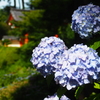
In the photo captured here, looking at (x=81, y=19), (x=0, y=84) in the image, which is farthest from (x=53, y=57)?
(x=0, y=84)

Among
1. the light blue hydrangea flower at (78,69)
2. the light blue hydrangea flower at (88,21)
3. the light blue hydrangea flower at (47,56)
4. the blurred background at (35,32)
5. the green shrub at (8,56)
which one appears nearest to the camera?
the light blue hydrangea flower at (78,69)

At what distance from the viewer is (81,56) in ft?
4.66

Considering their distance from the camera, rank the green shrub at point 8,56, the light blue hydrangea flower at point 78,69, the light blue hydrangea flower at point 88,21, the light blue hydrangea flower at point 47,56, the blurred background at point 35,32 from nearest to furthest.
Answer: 1. the light blue hydrangea flower at point 78,69
2. the light blue hydrangea flower at point 47,56
3. the light blue hydrangea flower at point 88,21
4. the blurred background at point 35,32
5. the green shrub at point 8,56

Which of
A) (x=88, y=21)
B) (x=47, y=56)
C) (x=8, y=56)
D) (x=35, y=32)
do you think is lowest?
(x=8, y=56)

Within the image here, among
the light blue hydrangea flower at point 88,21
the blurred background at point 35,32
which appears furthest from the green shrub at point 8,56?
the light blue hydrangea flower at point 88,21

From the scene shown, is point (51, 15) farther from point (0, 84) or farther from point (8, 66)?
point (0, 84)

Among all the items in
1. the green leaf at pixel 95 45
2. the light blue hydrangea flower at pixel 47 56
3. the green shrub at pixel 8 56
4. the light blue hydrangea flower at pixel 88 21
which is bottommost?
the green shrub at pixel 8 56

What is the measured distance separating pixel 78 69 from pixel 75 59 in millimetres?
63

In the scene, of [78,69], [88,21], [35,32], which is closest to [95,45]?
[88,21]

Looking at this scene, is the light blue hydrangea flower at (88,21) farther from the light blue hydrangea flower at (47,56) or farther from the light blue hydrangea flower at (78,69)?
the light blue hydrangea flower at (78,69)

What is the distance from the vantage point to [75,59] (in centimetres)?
142

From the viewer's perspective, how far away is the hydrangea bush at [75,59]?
1395mm

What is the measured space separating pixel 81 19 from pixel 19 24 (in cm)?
1086

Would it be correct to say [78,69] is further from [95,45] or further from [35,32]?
[35,32]
